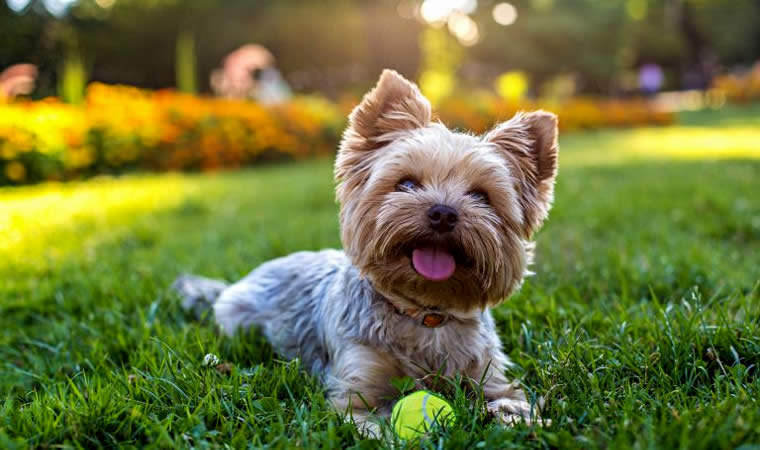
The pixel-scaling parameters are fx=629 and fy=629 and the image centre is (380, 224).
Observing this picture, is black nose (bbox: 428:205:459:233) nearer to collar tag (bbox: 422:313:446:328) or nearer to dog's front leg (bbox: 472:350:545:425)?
collar tag (bbox: 422:313:446:328)

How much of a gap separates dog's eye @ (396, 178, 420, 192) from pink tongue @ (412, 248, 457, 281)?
1.02 ft

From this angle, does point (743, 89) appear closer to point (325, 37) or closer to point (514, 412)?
point (325, 37)

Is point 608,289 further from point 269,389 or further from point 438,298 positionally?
point 269,389

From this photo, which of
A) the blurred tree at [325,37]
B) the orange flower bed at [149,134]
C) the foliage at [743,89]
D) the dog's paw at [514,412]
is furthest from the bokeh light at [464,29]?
the dog's paw at [514,412]

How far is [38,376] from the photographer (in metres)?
3.31

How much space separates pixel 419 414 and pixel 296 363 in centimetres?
82

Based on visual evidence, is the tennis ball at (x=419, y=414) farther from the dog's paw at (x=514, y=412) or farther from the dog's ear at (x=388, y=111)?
the dog's ear at (x=388, y=111)

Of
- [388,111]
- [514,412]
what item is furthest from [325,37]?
[514,412]

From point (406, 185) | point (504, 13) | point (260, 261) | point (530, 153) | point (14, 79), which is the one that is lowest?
point (260, 261)

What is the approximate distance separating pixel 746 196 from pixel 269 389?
267 inches

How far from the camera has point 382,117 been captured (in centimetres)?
337

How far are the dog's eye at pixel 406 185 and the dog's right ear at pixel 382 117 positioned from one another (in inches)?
12.1

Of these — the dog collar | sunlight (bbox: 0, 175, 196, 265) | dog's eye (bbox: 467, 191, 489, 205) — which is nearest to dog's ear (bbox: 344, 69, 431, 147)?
dog's eye (bbox: 467, 191, 489, 205)

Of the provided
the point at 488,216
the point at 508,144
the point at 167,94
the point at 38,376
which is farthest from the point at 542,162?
the point at 167,94
